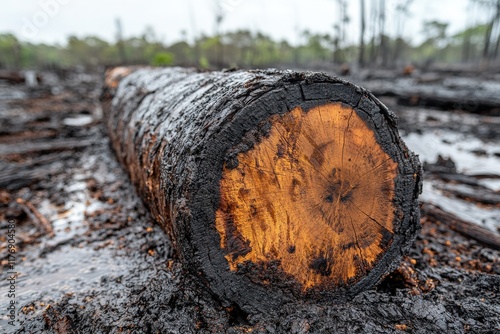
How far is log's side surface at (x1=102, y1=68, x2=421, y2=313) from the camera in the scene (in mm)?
1491

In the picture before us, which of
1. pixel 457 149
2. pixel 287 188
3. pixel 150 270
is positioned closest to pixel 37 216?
pixel 150 270

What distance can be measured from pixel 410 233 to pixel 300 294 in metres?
0.76

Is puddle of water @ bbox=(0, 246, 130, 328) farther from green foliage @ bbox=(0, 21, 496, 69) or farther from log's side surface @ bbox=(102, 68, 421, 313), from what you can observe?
green foliage @ bbox=(0, 21, 496, 69)

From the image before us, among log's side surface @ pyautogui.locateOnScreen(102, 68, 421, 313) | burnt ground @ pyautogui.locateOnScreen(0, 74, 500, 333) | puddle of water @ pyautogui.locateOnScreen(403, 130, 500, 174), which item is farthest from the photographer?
puddle of water @ pyautogui.locateOnScreen(403, 130, 500, 174)

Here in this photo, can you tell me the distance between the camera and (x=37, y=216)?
124 inches

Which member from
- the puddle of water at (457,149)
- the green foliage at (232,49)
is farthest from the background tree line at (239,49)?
the puddle of water at (457,149)

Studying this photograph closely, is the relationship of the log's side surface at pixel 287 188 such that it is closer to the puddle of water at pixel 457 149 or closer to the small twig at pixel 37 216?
the small twig at pixel 37 216

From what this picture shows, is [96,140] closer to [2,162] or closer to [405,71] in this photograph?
[2,162]

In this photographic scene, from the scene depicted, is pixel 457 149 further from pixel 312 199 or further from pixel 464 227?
pixel 312 199

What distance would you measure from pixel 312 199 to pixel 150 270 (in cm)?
127

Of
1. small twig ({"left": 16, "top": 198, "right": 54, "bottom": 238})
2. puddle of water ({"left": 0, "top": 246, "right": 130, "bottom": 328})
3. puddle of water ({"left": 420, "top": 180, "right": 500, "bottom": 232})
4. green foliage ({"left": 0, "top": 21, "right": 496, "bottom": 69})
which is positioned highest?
green foliage ({"left": 0, "top": 21, "right": 496, "bottom": 69})

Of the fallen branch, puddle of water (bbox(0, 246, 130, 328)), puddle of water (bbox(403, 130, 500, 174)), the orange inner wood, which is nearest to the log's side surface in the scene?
the orange inner wood

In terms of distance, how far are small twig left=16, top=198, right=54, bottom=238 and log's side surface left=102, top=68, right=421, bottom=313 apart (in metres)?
1.78

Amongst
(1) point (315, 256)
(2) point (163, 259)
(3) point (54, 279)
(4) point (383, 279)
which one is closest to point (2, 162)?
(3) point (54, 279)
